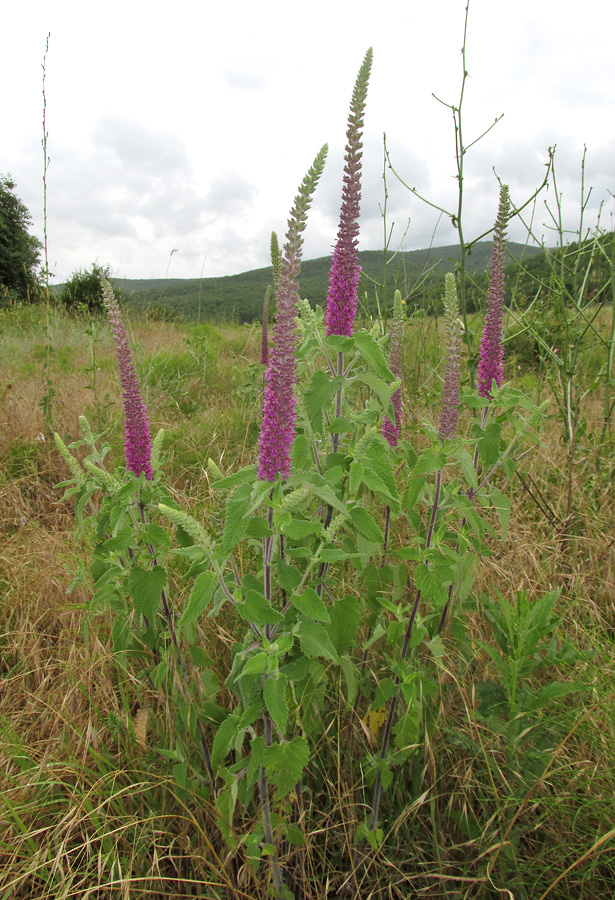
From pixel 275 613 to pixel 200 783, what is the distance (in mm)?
1038

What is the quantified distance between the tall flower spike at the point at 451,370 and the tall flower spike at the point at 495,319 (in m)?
0.51

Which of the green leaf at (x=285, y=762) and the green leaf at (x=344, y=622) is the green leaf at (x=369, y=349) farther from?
the green leaf at (x=285, y=762)

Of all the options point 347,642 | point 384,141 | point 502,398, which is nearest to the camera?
point 347,642

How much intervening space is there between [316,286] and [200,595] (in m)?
14.3

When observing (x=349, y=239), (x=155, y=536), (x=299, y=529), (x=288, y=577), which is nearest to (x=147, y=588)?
(x=155, y=536)

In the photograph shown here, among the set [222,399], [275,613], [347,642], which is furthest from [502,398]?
[222,399]

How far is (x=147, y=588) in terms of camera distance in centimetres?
157

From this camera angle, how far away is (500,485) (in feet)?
12.8

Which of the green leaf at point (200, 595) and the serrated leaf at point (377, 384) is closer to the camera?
the green leaf at point (200, 595)


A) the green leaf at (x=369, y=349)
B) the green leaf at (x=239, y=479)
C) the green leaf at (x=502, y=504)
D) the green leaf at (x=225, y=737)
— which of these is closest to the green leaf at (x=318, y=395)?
the green leaf at (x=369, y=349)

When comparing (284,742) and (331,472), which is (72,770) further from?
(331,472)

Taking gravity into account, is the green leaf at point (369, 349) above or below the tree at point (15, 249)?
below

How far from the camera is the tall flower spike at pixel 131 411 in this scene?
181cm

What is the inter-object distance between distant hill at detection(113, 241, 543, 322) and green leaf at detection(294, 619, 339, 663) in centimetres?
104
